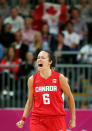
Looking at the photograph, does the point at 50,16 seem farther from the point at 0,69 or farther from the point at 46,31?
the point at 0,69

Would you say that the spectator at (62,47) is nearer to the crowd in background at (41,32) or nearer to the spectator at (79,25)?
the crowd in background at (41,32)

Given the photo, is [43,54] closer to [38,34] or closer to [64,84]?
[64,84]

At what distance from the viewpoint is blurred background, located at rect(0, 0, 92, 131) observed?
1000 cm

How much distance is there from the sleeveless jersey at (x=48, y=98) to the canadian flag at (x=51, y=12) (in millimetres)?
7325

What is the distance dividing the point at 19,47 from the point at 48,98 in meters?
6.14

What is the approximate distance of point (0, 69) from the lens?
9977 millimetres

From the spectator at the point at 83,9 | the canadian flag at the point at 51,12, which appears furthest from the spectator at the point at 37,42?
the spectator at the point at 83,9

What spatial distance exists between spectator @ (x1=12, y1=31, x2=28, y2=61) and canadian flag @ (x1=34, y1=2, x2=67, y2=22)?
1203mm

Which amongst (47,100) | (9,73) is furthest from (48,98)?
(9,73)

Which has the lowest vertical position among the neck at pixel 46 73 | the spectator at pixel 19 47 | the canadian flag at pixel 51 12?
the neck at pixel 46 73

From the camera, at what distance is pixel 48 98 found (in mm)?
5160

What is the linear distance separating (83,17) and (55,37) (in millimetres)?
1423

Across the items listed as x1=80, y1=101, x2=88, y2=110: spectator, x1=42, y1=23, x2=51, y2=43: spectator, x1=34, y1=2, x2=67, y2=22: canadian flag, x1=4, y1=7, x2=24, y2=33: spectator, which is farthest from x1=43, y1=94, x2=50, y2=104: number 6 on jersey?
x1=34, y1=2, x2=67, y2=22: canadian flag

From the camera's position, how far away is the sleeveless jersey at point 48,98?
203 inches
